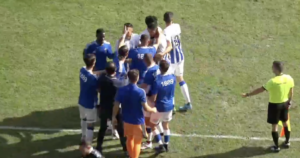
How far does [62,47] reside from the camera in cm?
1523

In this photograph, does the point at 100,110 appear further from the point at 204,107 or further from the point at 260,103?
the point at 260,103

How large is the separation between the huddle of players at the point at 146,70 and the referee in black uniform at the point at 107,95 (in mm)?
165

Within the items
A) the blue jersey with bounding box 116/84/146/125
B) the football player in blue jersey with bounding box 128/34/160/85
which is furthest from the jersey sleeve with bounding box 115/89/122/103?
the football player in blue jersey with bounding box 128/34/160/85

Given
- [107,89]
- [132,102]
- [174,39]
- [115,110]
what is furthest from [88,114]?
[174,39]

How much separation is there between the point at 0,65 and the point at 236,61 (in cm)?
644

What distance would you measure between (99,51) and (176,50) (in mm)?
1877

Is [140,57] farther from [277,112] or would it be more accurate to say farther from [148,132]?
[277,112]

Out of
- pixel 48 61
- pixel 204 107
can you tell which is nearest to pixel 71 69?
pixel 48 61

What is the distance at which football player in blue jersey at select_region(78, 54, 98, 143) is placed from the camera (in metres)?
10.6

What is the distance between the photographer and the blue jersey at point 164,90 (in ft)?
34.6

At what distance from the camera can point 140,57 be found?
11258 mm

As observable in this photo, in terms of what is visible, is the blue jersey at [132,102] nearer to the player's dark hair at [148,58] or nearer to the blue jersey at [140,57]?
the player's dark hair at [148,58]

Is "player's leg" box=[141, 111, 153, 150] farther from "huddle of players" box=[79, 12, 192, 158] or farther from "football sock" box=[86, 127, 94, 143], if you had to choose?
"football sock" box=[86, 127, 94, 143]

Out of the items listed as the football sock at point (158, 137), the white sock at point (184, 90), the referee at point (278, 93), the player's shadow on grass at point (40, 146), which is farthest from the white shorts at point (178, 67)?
the player's shadow on grass at point (40, 146)
